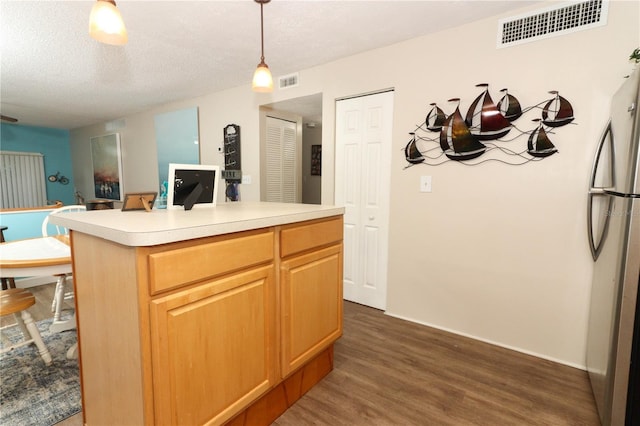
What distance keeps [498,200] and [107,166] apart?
6653 millimetres

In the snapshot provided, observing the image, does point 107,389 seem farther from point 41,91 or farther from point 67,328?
point 41,91

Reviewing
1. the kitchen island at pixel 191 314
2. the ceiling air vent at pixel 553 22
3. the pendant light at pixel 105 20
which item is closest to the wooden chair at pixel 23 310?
the kitchen island at pixel 191 314

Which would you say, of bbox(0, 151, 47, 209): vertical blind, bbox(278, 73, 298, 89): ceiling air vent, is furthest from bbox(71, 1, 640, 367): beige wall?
bbox(0, 151, 47, 209): vertical blind

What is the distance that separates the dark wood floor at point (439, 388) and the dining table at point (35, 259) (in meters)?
0.80

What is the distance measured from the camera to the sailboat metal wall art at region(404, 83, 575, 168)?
2.07 metres

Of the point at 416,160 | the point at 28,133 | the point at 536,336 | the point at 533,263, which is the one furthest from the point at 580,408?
the point at 28,133

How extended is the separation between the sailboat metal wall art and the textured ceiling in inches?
25.2

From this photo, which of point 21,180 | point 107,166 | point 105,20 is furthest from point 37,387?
point 21,180

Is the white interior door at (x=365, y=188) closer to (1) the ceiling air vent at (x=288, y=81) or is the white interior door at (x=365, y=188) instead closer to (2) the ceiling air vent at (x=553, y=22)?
(1) the ceiling air vent at (x=288, y=81)

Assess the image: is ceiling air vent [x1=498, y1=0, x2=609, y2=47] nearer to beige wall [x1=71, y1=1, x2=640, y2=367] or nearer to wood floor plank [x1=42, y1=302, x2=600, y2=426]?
beige wall [x1=71, y1=1, x2=640, y2=367]

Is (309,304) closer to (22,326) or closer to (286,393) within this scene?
(286,393)

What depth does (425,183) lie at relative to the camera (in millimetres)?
2592

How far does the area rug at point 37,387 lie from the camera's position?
63.6 inches

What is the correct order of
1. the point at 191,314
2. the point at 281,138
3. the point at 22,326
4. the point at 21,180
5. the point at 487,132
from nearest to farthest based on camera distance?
the point at 191,314 → the point at 22,326 → the point at 487,132 → the point at 281,138 → the point at 21,180
